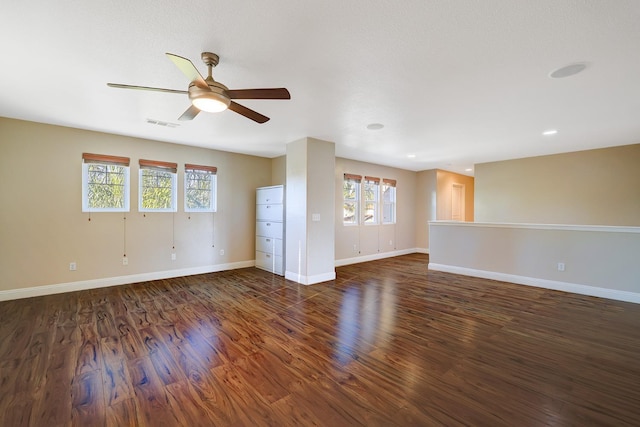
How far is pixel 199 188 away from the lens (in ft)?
18.4

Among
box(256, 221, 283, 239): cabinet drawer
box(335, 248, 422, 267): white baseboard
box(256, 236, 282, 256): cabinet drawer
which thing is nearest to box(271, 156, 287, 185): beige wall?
box(256, 221, 283, 239): cabinet drawer

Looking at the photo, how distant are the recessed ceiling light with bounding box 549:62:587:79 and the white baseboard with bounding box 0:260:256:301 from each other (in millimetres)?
5941

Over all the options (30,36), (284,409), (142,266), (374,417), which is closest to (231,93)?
(30,36)

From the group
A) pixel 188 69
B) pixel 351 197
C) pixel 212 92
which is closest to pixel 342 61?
pixel 212 92

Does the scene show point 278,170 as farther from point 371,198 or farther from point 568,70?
point 568,70

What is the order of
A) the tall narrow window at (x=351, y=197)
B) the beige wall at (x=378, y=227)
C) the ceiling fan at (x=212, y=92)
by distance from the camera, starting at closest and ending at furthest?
the ceiling fan at (x=212, y=92) < the beige wall at (x=378, y=227) < the tall narrow window at (x=351, y=197)

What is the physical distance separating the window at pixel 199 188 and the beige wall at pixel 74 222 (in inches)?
4.5

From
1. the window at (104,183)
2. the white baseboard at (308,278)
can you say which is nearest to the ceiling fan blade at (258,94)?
the white baseboard at (308,278)

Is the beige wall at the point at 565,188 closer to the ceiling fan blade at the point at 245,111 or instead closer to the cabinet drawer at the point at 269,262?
the cabinet drawer at the point at 269,262

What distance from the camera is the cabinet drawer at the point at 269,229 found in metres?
5.46

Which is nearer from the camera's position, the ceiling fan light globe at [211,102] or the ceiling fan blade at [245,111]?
the ceiling fan light globe at [211,102]

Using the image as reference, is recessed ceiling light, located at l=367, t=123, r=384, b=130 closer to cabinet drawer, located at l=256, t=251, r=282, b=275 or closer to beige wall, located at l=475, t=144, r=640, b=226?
cabinet drawer, located at l=256, t=251, r=282, b=275

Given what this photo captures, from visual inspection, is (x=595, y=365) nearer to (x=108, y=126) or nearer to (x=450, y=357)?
(x=450, y=357)

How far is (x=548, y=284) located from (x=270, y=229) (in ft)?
16.8
